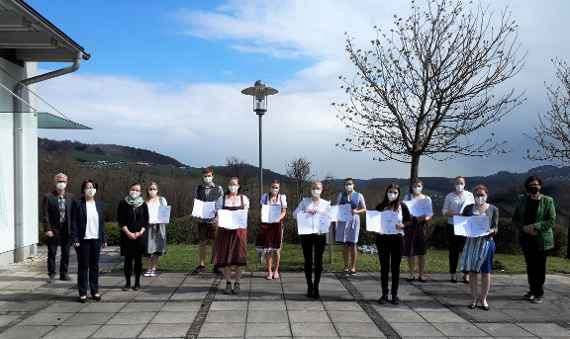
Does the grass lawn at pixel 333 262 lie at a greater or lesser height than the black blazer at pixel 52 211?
lesser

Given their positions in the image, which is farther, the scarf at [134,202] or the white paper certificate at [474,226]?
the scarf at [134,202]

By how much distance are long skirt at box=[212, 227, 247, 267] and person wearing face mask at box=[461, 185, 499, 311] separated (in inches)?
136

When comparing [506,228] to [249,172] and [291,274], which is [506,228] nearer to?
[291,274]

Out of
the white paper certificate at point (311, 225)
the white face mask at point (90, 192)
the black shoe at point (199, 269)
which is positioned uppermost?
the white face mask at point (90, 192)

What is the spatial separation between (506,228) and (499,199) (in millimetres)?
1436

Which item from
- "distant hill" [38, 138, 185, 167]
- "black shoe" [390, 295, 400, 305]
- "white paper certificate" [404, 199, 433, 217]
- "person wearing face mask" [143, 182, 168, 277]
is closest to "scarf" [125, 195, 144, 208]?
"person wearing face mask" [143, 182, 168, 277]

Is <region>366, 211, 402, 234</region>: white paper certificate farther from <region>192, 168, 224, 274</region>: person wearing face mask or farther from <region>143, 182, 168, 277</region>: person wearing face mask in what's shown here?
<region>143, 182, 168, 277</region>: person wearing face mask

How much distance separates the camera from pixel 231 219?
8.20 metres

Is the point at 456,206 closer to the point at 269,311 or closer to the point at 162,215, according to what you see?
the point at 269,311

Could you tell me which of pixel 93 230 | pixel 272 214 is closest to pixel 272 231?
pixel 272 214

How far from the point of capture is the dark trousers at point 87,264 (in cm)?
766

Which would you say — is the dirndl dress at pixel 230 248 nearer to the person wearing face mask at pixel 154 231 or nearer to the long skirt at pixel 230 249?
the long skirt at pixel 230 249

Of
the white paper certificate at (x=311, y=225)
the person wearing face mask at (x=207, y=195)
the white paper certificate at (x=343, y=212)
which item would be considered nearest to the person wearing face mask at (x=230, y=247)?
the white paper certificate at (x=311, y=225)

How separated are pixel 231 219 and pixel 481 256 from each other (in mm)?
3877
